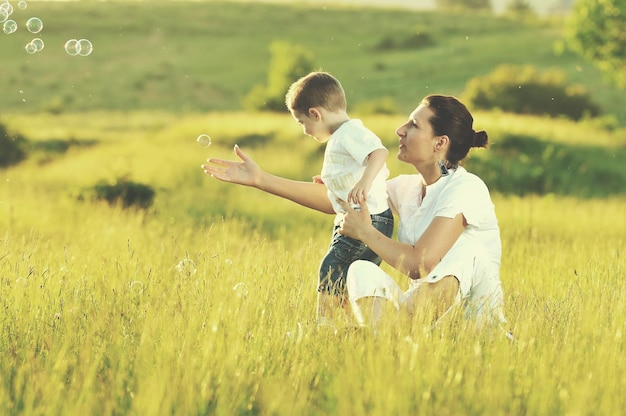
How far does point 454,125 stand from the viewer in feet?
18.0

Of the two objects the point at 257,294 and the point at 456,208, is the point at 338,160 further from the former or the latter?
the point at 456,208

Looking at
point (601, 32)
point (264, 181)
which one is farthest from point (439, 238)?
point (601, 32)

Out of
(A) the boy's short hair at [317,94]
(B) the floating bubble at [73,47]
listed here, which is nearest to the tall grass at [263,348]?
(A) the boy's short hair at [317,94]

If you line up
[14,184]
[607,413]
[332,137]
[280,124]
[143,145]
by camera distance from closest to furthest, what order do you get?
[607,413] < [332,137] < [14,184] < [143,145] < [280,124]

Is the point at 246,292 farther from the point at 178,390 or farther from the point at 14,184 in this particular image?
the point at 14,184

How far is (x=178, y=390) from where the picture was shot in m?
4.24

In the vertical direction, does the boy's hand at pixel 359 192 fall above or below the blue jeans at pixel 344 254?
above

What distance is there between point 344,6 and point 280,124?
72.1 meters

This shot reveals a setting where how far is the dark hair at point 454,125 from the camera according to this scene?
5469 millimetres

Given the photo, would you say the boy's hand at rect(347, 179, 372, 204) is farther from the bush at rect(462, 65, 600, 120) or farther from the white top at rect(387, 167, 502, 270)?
the bush at rect(462, 65, 600, 120)

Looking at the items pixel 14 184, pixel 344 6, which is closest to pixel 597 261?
pixel 14 184

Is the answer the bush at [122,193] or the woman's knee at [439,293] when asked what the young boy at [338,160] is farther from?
the bush at [122,193]

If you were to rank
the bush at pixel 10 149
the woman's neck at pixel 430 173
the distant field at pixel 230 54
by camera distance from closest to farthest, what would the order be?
the woman's neck at pixel 430 173 → the bush at pixel 10 149 → the distant field at pixel 230 54

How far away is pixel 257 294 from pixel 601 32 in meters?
26.4
